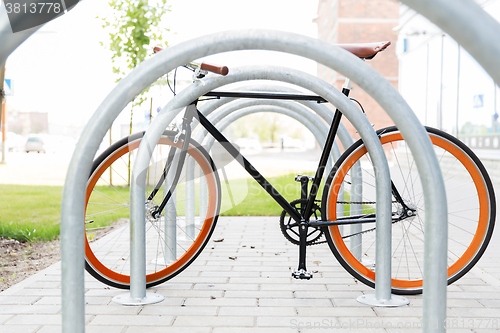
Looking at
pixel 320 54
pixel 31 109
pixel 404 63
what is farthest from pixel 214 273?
pixel 31 109

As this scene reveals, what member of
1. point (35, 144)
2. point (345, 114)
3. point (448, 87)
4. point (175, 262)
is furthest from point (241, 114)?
point (35, 144)

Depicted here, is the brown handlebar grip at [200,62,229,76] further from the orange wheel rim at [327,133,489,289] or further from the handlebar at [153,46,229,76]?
the orange wheel rim at [327,133,489,289]

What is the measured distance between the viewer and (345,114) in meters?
2.49

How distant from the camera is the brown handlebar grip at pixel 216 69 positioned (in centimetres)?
221

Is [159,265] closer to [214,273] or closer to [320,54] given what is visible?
[214,273]

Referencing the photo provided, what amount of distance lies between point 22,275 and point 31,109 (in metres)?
57.6

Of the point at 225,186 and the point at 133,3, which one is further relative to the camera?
the point at 133,3

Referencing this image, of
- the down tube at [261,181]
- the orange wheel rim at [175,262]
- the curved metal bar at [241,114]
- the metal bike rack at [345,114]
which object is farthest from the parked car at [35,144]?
the metal bike rack at [345,114]

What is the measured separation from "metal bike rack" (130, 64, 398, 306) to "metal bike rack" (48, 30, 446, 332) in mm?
794

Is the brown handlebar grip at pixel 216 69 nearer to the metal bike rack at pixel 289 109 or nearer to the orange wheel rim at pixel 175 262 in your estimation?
the orange wheel rim at pixel 175 262

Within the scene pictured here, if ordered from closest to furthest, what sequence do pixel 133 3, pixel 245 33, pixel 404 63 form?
pixel 245 33
pixel 133 3
pixel 404 63

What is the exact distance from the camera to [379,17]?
92.4 feet

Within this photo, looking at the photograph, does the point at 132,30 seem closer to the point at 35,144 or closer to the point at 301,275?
the point at 301,275

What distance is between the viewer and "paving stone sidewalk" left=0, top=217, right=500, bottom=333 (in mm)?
2301
